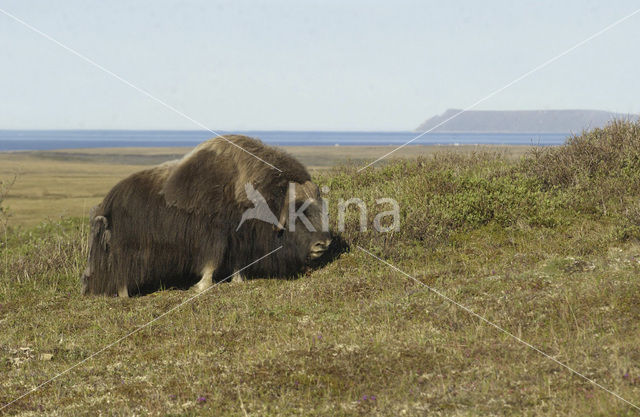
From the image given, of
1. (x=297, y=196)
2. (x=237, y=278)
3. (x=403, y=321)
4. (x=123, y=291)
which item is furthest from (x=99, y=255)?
(x=403, y=321)

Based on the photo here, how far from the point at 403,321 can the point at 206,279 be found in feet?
10.8

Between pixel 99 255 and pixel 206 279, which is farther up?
pixel 99 255

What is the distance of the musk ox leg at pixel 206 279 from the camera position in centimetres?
848

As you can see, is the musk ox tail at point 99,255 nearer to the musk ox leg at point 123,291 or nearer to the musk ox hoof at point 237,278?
the musk ox leg at point 123,291

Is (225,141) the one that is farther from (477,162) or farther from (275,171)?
(477,162)

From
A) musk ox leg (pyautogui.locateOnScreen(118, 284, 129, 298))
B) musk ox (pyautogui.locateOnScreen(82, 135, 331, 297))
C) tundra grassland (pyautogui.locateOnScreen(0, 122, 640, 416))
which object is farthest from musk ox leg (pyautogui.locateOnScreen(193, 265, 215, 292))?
musk ox leg (pyautogui.locateOnScreen(118, 284, 129, 298))

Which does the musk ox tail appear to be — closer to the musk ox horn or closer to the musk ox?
the musk ox

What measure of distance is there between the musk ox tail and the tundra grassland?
27cm

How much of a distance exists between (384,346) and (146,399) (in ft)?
6.64

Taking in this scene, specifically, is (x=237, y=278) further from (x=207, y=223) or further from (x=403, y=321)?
(x=403, y=321)

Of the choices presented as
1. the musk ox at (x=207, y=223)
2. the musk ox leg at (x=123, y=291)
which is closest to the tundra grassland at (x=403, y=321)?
the musk ox leg at (x=123, y=291)

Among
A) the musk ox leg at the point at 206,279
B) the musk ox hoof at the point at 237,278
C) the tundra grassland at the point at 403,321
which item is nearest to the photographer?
the tundra grassland at the point at 403,321

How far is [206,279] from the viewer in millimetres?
8523

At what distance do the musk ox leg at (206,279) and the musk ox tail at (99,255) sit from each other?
1345mm
